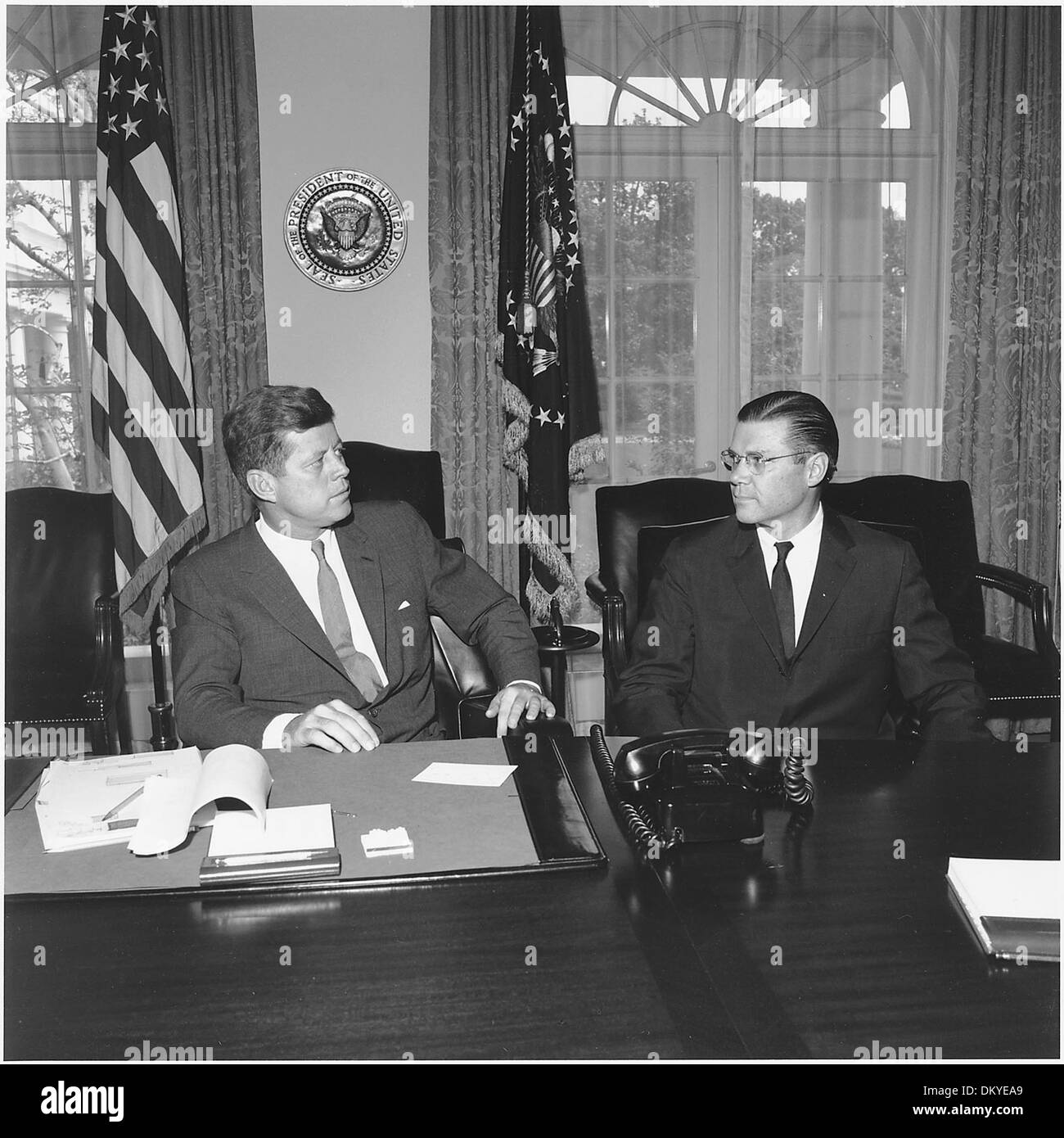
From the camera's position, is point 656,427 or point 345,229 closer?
point 345,229

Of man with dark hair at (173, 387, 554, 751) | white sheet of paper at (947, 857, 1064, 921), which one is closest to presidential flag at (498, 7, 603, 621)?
man with dark hair at (173, 387, 554, 751)

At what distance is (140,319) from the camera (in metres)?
3.79

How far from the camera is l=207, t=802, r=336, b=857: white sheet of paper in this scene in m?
1.34

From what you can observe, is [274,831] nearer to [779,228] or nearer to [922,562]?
[922,562]

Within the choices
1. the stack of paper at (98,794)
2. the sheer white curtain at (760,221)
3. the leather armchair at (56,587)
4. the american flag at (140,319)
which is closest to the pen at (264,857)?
the stack of paper at (98,794)

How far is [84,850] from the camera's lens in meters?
Result: 1.40

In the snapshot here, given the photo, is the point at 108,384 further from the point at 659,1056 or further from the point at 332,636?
the point at 659,1056

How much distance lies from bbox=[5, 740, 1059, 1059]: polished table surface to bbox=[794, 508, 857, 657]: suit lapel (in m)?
0.87

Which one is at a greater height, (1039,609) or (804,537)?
(804,537)

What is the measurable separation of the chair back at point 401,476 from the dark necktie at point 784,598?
1550 mm

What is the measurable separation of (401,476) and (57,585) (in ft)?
3.71

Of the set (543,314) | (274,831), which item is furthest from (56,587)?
(274,831)

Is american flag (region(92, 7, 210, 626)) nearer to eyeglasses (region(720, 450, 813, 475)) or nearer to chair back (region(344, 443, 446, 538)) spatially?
chair back (region(344, 443, 446, 538))
